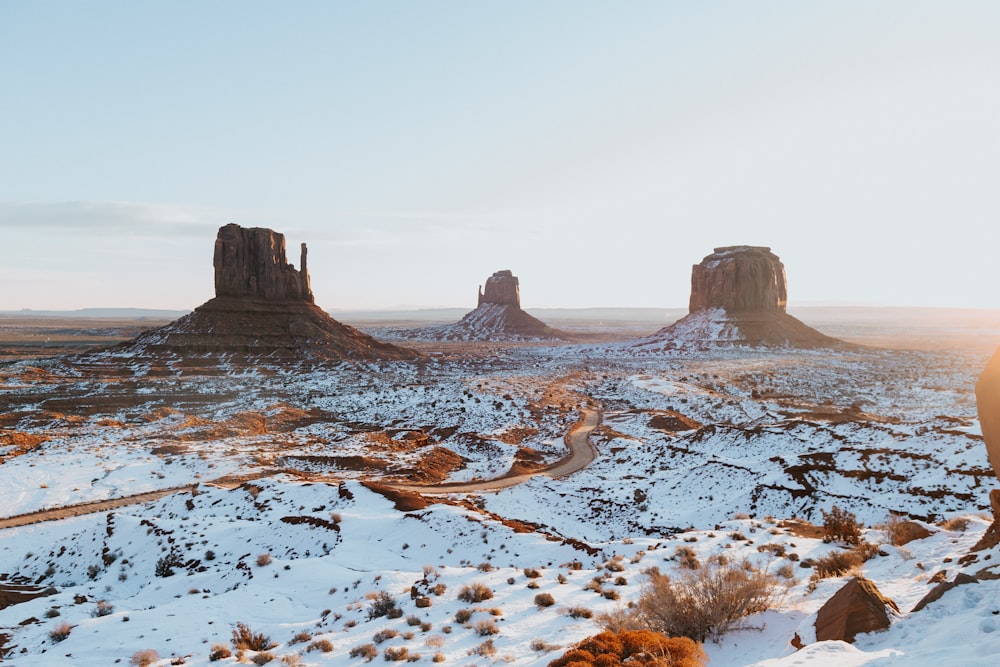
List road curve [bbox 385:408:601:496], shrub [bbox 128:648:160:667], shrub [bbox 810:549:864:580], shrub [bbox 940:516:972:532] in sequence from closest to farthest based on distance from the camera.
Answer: shrub [bbox 128:648:160:667] → shrub [bbox 810:549:864:580] → shrub [bbox 940:516:972:532] → road curve [bbox 385:408:601:496]

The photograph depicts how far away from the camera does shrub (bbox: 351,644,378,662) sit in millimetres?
8859

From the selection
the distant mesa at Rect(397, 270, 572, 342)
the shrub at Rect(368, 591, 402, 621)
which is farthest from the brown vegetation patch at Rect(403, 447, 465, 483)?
the distant mesa at Rect(397, 270, 572, 342)

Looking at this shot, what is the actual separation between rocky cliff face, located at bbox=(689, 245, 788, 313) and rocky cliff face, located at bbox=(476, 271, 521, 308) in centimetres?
6910

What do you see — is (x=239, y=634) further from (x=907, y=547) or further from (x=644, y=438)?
(x=644, y=438)

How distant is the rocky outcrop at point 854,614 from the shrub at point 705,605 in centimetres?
117

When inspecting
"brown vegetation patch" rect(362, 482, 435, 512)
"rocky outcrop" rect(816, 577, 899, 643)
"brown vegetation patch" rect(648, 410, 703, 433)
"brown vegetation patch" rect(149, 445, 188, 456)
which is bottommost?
"brown vegetation patch" rect(648, 410, 703, 433)

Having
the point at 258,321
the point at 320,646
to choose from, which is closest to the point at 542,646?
the point at 320,646

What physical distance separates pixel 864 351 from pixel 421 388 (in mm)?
78042

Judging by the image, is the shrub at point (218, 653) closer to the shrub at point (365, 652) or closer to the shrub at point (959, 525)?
the shrub at point (365, 652)

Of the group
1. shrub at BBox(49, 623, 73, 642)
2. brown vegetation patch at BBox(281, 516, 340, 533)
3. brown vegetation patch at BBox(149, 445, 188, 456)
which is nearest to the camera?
shrub at BBox(49, 623, 73, 642)

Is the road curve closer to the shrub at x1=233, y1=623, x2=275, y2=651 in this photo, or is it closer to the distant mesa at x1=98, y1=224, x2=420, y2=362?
the shrub at x1=233, y1=623, x2=275, y2=651

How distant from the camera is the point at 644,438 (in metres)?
37.2

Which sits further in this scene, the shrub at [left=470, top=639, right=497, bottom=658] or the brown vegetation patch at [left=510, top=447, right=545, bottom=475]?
the brown vegetation patch at [left=510, top=447, right=545, bottom=475]

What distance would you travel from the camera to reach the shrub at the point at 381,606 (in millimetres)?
11133
